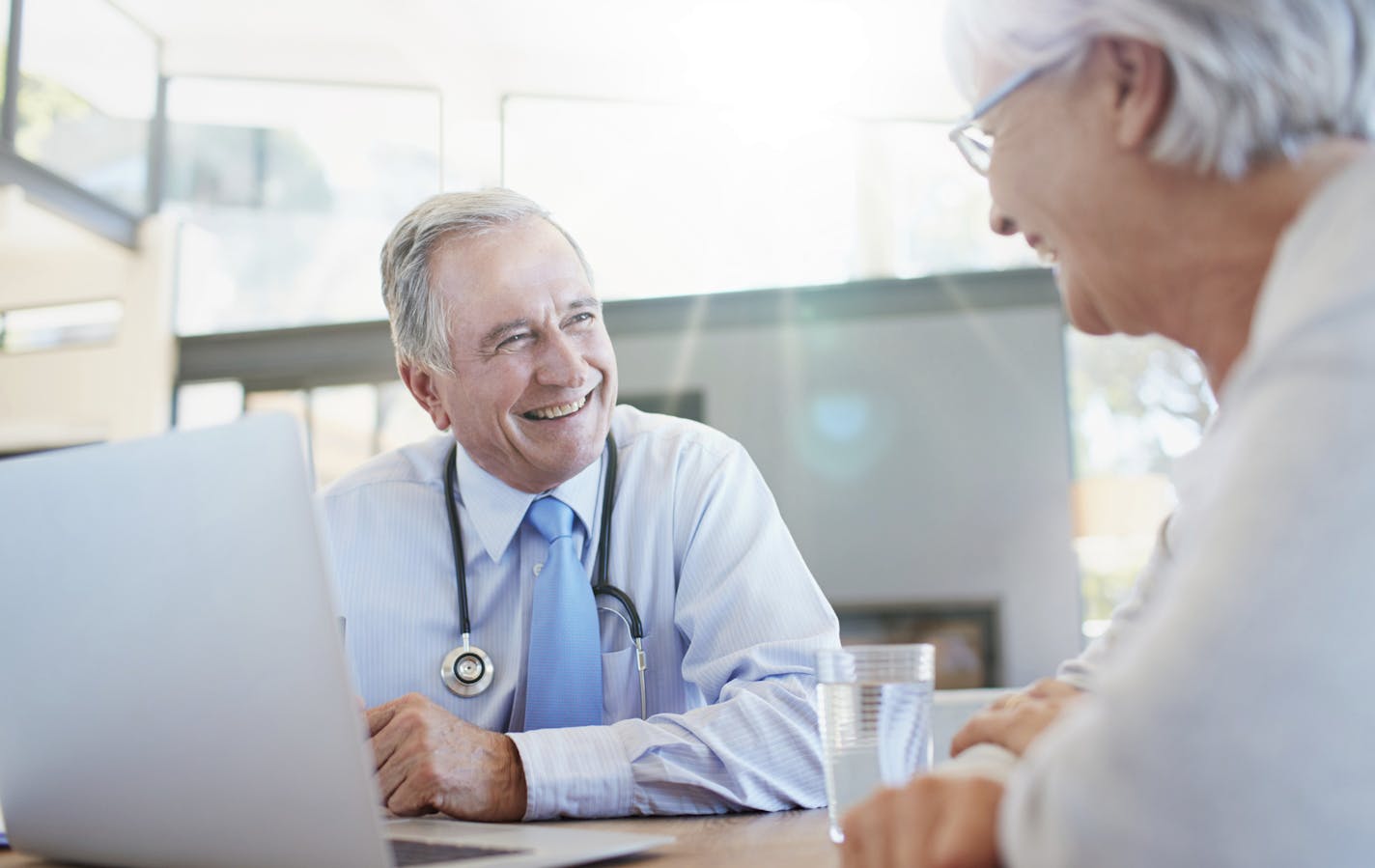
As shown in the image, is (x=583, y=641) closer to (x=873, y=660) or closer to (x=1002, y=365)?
(x=873, y=660)

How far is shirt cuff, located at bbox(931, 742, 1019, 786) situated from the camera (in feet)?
2.27

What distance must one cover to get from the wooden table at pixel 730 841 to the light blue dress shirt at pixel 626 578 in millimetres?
150

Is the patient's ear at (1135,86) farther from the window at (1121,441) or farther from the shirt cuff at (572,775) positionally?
the window at (1121,441)

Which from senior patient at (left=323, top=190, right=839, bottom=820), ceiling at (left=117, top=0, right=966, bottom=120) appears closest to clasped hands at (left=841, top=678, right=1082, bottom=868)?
senior patient at (left=323, top=190, right=839, bottom=820)

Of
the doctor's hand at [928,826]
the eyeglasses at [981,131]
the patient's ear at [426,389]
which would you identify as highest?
the eyeglasses at [981,131]

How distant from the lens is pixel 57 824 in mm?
880

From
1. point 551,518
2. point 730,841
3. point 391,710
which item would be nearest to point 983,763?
point 730,841

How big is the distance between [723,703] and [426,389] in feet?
2.62

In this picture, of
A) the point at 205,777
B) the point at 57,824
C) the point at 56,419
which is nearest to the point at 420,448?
the point at 57,824

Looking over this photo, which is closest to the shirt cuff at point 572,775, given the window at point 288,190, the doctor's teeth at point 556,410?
the doctor's teeth at point 556,410

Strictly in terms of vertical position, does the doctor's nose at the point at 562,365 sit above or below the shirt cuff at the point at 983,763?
above

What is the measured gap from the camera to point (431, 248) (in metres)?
1.68

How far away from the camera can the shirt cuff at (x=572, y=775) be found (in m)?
1.12

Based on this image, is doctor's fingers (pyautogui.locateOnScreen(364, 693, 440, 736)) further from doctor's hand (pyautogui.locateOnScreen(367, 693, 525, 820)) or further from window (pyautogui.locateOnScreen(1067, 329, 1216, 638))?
window (pyautogui.locateOnScreen(1067, 329, 1216, 638))
